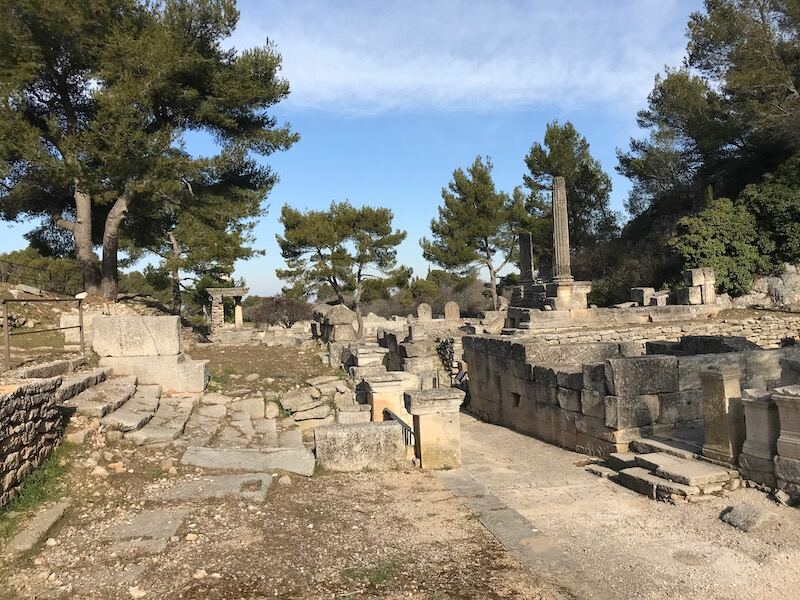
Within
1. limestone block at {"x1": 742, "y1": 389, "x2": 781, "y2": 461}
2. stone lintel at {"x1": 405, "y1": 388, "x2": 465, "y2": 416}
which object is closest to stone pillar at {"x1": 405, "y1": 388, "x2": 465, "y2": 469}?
stone lintel at {"x1": 405, "y1": 388, "x2": 465, "y2": 416}

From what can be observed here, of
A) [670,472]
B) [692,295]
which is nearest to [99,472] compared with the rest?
[670,472]

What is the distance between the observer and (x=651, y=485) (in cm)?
527

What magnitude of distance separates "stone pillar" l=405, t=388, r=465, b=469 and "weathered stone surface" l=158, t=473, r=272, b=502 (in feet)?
5.45

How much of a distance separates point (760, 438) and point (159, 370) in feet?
25.0

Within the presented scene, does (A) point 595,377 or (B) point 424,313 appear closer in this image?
(A) point 595,377

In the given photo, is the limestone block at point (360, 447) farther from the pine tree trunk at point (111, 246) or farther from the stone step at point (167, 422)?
the pine tree trunk at point (111, 246)

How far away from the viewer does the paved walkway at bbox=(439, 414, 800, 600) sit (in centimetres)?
359

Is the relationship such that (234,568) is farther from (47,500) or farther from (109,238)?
(109,238)

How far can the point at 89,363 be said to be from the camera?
8.16 m

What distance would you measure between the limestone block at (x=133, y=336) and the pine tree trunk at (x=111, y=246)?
9.74m

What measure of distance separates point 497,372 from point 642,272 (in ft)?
67.8

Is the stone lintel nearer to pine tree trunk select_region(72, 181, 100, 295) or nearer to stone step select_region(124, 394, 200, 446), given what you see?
stone step select_region(124, 394, 200, 446)

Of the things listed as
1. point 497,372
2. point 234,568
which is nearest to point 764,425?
point 234,568

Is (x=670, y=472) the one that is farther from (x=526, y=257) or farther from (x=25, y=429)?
(x=526, y=257)
